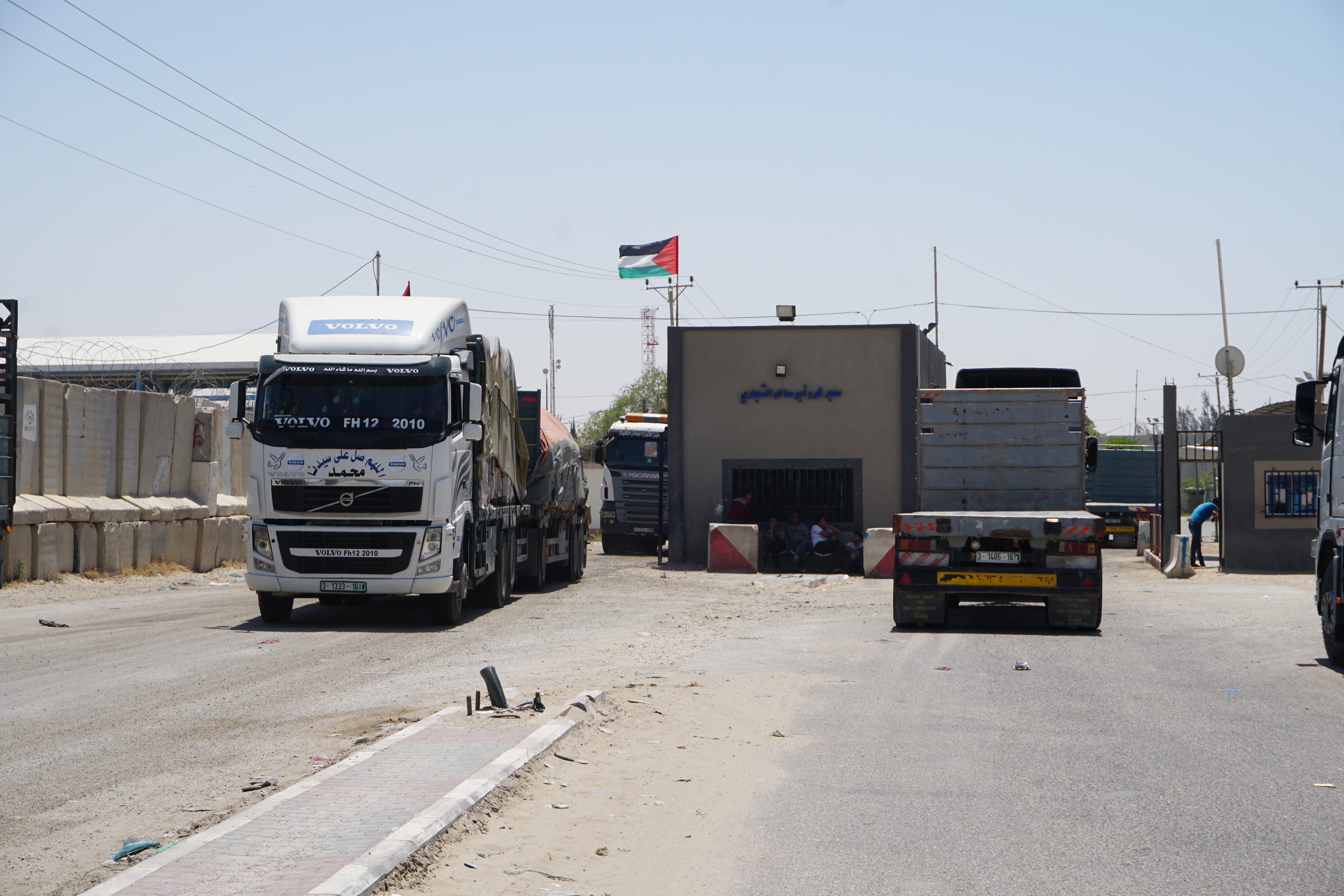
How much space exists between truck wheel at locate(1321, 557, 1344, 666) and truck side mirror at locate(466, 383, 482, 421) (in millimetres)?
9174

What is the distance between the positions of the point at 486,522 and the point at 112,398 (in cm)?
882

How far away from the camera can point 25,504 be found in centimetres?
1806

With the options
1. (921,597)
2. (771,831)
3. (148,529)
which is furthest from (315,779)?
(148,529)

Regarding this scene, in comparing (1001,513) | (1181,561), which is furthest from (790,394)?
(1001,513)

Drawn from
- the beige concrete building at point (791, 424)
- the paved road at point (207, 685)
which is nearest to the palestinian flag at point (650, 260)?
the beige concrete building at point (791, 424)

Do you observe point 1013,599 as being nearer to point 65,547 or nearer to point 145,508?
point 65,547

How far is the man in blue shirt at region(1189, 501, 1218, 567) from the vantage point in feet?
89.8

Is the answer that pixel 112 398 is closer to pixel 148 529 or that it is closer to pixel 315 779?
pixel 148 529

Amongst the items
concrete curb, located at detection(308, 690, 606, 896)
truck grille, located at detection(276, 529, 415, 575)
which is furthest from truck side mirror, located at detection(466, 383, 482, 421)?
concrete curb, located at detection(308, 690, 606, 896)

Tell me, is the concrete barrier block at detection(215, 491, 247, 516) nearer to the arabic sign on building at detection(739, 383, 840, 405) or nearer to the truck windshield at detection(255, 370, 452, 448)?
the truck windshield at detection(255, 370, 452, 448)

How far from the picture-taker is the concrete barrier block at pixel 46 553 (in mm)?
18234

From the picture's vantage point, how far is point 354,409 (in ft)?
46.4

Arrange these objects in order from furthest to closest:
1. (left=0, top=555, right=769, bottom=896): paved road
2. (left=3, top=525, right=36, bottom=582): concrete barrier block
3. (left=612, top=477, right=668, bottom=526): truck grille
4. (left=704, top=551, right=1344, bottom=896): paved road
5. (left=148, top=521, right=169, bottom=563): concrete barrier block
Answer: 1. (left=612, top=477, right=668, bottom=526): truck grille
2. (left=148, top=521, right=169, bottom=563): concrete barrier block
3. (left=3, top=525, right=36, bottom=582): concrete barrier block
4. (left=0, top=555, right=769, bottom=896): paved road
5. (left=704, top=551, right=1344, bottom=896): paved road

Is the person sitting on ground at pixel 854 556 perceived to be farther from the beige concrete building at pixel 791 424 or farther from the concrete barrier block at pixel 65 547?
the concrete barrier block at pixel 65 547
